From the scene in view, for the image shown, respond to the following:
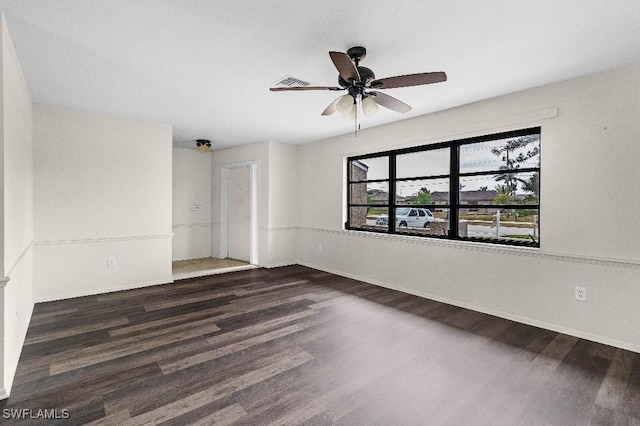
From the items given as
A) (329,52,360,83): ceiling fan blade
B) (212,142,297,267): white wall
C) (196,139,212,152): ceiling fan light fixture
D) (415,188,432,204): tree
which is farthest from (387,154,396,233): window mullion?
(196,139,212,152): ceiling fan light fixture

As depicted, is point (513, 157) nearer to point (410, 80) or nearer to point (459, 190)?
point (459, 190)

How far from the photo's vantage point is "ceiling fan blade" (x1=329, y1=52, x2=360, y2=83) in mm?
1966

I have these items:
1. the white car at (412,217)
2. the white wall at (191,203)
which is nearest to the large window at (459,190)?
the white car at (412,217)

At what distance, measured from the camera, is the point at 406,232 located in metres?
4.68

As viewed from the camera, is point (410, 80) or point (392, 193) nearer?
point (410, 80)

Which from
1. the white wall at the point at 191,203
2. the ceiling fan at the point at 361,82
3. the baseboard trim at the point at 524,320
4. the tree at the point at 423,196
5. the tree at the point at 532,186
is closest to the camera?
the ceiling fan at the point at 361,82

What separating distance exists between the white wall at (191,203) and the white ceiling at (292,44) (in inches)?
120

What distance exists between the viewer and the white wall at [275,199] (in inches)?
238

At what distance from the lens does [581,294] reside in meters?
3.00

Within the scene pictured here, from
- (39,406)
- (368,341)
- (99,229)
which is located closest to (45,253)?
(99,229)

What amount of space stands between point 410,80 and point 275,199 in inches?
163

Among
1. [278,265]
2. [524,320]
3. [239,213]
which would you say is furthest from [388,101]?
[239,213]

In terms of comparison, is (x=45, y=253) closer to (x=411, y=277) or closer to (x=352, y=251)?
(x=352, y=251)

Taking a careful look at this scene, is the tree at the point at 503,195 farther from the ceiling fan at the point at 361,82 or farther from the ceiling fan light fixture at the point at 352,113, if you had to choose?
the ceiling fan light fixture at the point at 352,113
